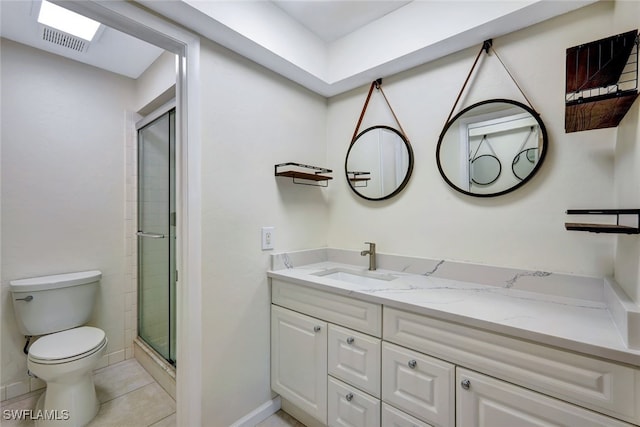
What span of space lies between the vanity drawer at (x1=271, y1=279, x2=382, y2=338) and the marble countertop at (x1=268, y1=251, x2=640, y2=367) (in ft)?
0.15

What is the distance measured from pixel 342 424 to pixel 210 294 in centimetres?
92

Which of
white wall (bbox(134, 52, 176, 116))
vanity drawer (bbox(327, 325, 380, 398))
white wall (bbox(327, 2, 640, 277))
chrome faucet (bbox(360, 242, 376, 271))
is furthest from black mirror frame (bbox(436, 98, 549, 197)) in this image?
white wall (bbox(134, 52, 176, 116))

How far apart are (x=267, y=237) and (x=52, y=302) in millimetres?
1513

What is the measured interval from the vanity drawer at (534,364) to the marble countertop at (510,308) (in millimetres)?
34

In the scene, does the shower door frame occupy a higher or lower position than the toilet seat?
higher

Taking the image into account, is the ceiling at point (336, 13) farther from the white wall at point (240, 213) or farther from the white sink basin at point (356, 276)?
the white sink basin at point (356, 276)

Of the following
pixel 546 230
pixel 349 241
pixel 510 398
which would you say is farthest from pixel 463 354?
pixel 349 241

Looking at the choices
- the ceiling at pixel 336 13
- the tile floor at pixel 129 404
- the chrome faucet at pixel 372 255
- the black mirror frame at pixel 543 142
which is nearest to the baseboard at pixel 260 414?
the tile floor at pixel 129 404

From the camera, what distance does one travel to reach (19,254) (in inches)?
71.9

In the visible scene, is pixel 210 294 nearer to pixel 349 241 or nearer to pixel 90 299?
pixel 349 241

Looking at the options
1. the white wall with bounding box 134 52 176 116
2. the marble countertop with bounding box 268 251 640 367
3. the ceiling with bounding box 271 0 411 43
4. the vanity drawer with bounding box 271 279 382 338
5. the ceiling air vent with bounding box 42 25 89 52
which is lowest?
the vanity drawer with bounding box 271 279 382 338

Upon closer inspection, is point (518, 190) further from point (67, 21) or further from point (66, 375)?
point (67, 21)

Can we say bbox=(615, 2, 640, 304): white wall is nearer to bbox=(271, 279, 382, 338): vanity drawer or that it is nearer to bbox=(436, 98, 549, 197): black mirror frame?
bbox=(436, 98, 549, 197): black mirror frame

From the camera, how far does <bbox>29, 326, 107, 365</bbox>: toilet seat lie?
150 centimetres
